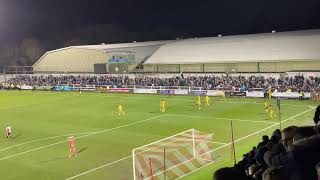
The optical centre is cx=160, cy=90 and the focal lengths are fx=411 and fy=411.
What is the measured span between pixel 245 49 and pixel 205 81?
1105cm

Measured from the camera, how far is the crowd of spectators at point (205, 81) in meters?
50.4

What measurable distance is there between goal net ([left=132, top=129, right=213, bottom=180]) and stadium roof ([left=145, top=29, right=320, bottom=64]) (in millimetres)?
39961

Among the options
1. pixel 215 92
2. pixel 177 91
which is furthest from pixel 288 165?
pixel 177 91

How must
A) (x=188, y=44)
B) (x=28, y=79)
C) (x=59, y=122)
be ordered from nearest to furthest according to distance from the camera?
(x=59, y=122) → (x=188, y=44) → (x=28, y=79)

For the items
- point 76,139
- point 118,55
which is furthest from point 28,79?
point 76,139

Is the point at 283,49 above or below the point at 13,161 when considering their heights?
above

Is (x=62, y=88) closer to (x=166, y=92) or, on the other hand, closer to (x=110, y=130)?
(x=166, y=92)

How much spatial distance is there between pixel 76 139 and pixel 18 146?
404cm

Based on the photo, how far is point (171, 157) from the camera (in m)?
20.4

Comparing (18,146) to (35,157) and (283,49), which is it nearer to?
(35,157)

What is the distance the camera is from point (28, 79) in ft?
308

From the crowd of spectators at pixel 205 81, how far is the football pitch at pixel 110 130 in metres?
4.64

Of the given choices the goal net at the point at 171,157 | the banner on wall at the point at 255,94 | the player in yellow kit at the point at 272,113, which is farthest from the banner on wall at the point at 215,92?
the goal net at the point at 171,157

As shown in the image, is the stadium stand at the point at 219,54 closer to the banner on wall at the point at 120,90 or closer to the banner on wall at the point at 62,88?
the banner on wall at the point at 62,88
